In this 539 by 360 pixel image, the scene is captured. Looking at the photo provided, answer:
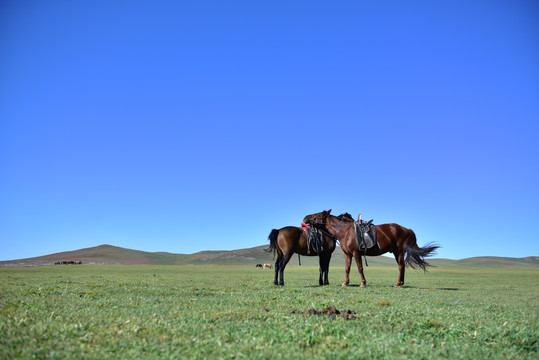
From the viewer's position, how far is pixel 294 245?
19.3 m

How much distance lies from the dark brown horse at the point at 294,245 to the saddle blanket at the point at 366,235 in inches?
69.7

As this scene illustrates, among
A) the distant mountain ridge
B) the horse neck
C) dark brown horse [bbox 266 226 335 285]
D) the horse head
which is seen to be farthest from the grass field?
the distant mountain ridge

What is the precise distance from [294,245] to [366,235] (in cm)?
367

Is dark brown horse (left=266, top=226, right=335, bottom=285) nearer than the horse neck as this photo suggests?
Yes

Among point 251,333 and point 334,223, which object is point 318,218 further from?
point 251,333

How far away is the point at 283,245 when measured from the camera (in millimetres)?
19219

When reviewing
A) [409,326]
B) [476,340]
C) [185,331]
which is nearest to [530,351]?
[476,340]

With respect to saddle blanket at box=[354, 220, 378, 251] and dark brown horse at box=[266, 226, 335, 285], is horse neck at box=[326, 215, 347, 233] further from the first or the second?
saddle blanket at box=[354, 220, 378, 251]

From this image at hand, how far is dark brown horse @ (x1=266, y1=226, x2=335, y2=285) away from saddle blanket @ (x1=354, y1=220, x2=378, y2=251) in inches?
69.7

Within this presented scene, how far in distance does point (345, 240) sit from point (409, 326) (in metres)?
12.0

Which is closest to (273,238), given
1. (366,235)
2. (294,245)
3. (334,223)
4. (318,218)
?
(294,245)

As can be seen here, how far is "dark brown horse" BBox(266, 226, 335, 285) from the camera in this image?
19172mm

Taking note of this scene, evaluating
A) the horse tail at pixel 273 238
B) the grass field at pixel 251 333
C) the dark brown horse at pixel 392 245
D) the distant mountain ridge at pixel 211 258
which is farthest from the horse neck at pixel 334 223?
the distant mountain ridge at pixel 211 258

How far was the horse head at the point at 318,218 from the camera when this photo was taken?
20125 millimetres
